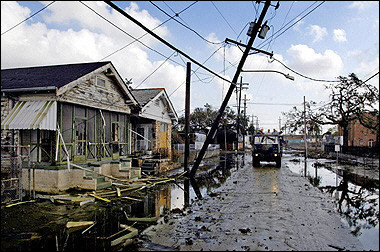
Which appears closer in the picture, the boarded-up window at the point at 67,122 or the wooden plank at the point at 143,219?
the wooden plank at the point at 143,219

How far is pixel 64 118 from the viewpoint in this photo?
40.2ft

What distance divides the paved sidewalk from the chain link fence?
564cm

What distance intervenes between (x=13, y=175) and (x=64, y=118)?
116 inches

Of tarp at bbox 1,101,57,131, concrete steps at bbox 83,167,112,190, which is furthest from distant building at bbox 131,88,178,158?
tarp at bbox 1,101,57,131

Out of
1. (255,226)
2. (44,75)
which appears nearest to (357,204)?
(255,226)

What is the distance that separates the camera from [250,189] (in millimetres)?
13438

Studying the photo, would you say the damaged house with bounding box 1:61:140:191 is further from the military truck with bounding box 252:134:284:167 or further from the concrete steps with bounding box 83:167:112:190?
the military truck with bounding box 252:134:284:167

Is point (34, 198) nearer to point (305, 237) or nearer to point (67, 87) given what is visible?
point (67, 87)

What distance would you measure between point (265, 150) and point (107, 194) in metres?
15.8

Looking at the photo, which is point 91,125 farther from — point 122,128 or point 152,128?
point 152,128

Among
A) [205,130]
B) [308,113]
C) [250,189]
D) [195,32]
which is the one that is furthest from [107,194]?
[205,130]

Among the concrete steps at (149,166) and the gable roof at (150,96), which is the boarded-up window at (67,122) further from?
the gable roof at (150,96)

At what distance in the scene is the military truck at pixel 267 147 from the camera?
23828 millimetres

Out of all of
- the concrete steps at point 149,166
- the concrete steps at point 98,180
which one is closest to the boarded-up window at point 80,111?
the concrete steps at point 98,180
